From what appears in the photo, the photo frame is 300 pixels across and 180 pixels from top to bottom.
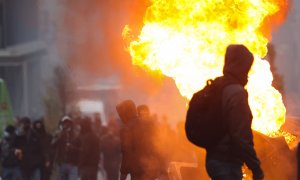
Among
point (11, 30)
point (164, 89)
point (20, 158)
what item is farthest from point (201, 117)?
point (11, 30)

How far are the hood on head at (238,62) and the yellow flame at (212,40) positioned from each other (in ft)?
9.88

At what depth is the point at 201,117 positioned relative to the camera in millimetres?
7934

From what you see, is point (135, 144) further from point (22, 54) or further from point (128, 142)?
Result: point (22, 54)

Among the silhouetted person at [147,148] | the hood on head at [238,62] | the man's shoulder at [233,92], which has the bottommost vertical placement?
the silhouetted person at [147,148]

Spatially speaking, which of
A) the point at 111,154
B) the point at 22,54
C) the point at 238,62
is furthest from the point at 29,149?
the point at 22,54

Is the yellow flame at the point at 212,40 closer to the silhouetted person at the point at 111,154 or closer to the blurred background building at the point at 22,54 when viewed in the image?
the silhouetted person at the point at 111,154

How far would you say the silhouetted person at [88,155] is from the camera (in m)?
18.7

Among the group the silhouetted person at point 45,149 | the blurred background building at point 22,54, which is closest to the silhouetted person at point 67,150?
the silhouetted person at point 45,149

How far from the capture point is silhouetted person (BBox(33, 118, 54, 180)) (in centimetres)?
2028

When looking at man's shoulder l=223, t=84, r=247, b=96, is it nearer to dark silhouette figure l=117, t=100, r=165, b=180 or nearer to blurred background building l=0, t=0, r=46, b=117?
dark silhouette figure l=117, t=100, r=165, b=180

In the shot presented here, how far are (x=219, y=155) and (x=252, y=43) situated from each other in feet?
12.3

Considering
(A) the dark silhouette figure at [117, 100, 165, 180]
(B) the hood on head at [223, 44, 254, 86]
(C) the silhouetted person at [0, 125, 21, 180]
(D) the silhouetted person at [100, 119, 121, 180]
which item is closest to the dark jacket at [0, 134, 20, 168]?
(C) the silhouetted person at [0, 125, 21, 180]

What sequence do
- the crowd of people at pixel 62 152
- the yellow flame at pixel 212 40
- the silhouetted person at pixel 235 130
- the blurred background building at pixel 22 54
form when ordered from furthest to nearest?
the blurred background building at pixel 22 54
the crowd of people at pixel 62 152
the yellow flame at pixel 212 40
the silhouetted person at pixel 235 130

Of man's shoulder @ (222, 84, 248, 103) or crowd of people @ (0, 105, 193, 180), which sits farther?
crowd of people @ (0, 105, 193, 180)
